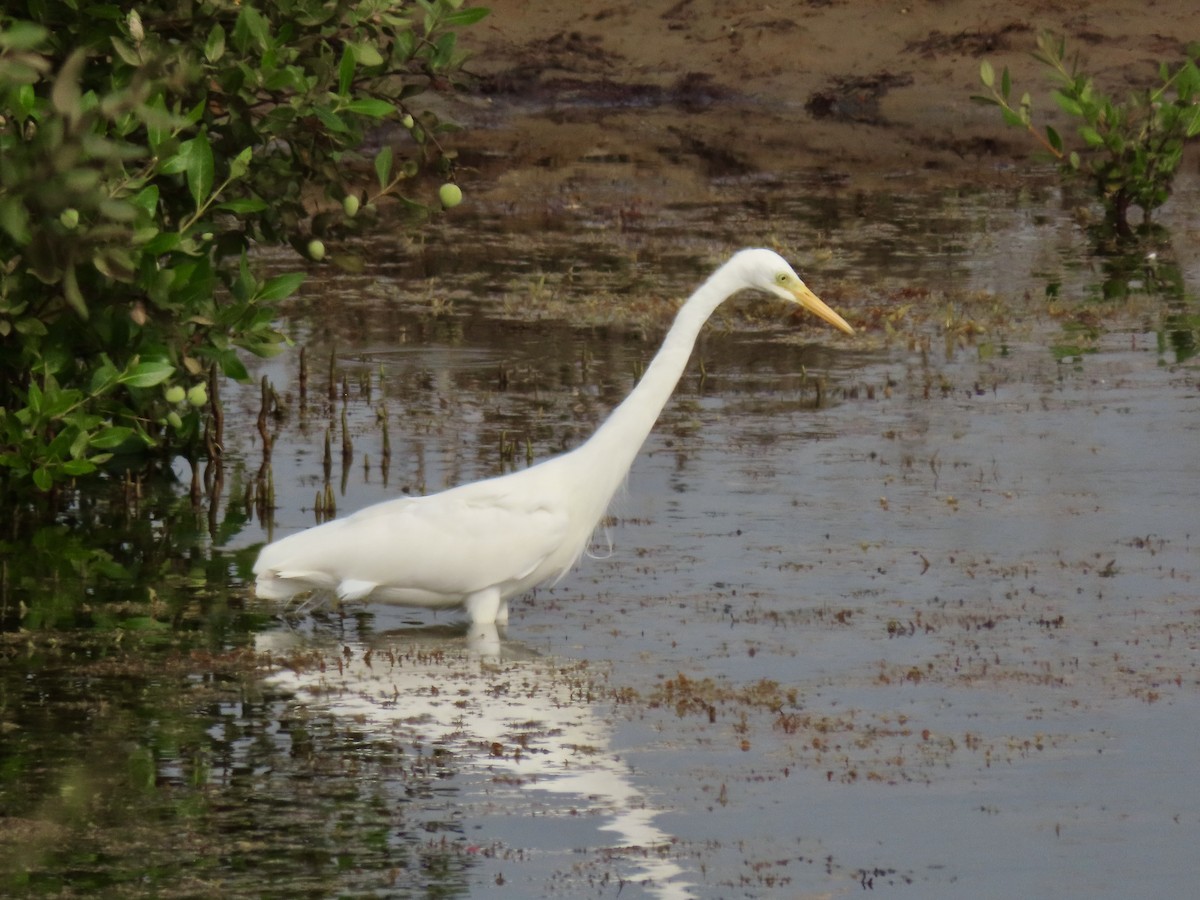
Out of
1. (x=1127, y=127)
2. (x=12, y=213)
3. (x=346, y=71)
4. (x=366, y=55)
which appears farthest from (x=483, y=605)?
(x=1127, y=127)

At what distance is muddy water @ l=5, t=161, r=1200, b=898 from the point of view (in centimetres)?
559

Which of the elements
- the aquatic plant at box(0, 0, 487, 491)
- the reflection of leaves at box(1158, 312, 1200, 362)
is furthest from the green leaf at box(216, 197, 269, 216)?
the reflection of leaves at box(1158, 312, 1200, 362)

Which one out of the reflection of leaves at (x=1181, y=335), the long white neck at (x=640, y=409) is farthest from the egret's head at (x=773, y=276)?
the reflection of leaves at (x=1181, y=335)

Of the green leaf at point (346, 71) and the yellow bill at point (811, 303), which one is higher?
the green leaf at point (346, 71)

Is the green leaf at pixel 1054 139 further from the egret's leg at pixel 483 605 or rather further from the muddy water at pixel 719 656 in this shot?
the egret's leg at pixel 483 605

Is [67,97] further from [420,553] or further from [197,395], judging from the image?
[197,395]

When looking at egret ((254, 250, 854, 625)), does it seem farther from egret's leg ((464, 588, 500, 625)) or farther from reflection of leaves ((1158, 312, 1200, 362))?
reflection of leaves ((1158, 312, 1200, 362))

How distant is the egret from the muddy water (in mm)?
216

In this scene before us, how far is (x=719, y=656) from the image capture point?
24.2 ft

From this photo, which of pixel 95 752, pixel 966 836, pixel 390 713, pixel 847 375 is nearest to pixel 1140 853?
pixel 966 836

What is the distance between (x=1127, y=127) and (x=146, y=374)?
10.4 metres

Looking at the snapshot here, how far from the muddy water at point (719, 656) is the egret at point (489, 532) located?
0.71ft

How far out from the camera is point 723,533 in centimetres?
910

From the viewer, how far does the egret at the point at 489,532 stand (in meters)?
7.60
